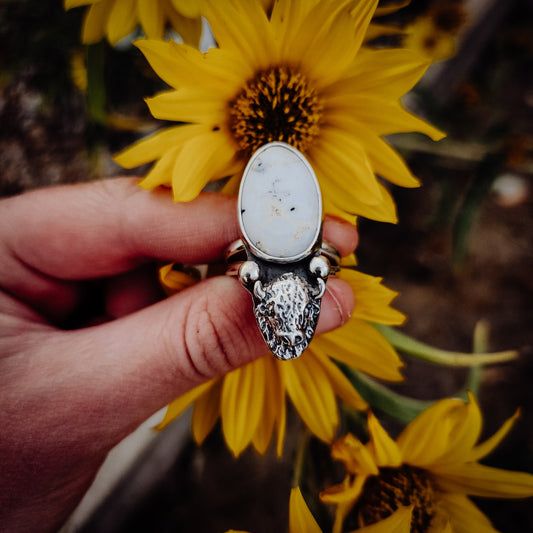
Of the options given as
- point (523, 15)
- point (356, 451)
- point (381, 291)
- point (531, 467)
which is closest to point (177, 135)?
point (381, 291)

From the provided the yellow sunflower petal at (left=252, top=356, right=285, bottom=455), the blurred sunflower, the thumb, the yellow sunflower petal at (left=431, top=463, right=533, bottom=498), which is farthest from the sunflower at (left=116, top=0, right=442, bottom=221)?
the blurred sunflower

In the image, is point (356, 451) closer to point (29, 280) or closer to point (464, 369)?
point (29, 280)

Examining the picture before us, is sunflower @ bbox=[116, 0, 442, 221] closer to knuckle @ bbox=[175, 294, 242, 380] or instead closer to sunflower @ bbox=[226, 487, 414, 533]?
knuckle @ bbox=[175, 294, 242, 380]

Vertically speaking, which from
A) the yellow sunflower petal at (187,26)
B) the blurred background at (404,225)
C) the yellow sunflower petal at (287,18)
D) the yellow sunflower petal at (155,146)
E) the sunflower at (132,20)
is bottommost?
the blurred background at (404,225)

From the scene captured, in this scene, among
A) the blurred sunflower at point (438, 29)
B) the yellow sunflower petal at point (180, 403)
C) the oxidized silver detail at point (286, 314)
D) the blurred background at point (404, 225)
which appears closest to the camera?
the oxidized silver detail at point (286, 314)

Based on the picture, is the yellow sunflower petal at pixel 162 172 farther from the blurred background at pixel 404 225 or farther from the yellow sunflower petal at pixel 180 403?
the blurred background at pixel 404 225

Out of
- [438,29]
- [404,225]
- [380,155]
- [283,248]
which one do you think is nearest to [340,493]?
[283,248]

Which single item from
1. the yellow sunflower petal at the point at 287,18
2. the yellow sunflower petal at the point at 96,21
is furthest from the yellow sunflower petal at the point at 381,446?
the yellow sunflower petal at the point at 96,21
